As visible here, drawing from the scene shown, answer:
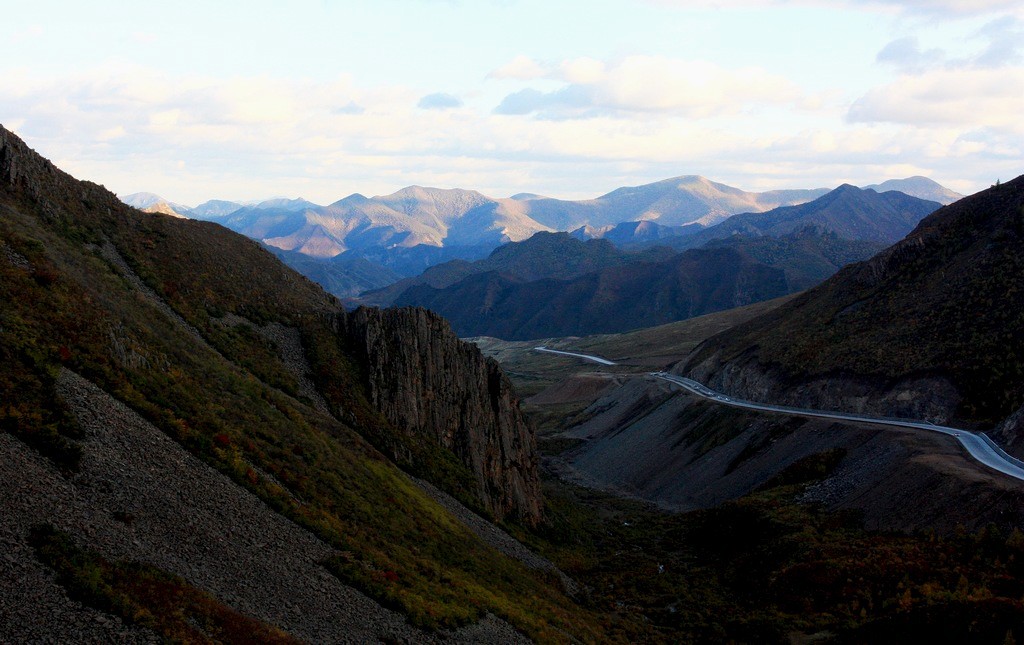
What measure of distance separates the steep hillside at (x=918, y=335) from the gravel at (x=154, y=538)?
1914 inches

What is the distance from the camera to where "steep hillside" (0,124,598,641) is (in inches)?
754

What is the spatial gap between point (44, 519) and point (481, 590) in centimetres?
1801

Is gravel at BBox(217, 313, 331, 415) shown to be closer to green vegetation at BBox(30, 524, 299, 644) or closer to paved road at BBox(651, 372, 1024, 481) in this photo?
green vegetation at BBox(30, 524, 299, 644)

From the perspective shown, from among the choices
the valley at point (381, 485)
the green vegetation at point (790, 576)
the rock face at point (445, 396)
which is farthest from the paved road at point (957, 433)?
the rock face at point (445, 396)

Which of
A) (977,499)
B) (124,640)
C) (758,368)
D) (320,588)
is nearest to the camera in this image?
(124,640)

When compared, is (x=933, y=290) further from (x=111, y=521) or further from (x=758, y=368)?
(x=111, y=521)

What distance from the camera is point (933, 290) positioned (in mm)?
81500

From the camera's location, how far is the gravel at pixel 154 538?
49.2 ft

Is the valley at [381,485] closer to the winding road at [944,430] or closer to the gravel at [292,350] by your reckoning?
the gravel at [292,350]

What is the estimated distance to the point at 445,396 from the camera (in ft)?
173

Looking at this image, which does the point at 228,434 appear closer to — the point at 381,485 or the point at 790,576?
the point at 381,485

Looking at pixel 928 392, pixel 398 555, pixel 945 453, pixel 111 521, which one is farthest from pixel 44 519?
pixel 928 392

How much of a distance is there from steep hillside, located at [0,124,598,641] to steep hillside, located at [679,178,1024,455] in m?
35.1

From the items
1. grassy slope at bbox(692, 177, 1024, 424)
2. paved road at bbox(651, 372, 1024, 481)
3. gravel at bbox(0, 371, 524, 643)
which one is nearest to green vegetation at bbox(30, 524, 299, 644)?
gravel at bbox(0, 371, 524, 643)
